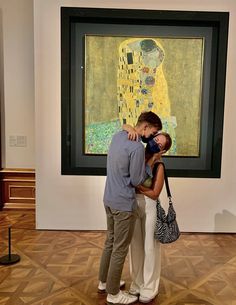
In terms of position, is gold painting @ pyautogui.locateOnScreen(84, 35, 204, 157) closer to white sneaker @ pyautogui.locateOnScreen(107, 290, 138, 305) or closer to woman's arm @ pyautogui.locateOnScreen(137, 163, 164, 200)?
woman's arm @ pyautogui.locateOnScreen(137, 163, 164, 200)

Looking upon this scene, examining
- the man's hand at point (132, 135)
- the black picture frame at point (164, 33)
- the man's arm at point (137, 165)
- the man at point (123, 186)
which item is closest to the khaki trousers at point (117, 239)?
the man at point (123, 186)

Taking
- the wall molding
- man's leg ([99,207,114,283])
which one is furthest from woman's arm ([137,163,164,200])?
the wall molding

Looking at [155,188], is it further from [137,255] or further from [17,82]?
[17,82]

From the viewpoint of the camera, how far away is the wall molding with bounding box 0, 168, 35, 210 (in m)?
5.11

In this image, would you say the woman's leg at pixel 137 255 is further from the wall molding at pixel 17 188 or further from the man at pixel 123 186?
the wall molding at pixel 17 188

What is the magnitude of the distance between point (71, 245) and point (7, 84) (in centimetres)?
264

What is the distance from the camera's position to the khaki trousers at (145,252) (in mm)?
2535

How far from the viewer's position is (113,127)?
4.22 metres

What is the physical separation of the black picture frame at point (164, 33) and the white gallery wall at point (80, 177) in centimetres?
7

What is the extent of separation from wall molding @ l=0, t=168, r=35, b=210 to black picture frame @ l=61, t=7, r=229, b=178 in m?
1.16

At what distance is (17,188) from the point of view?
16.9 ft

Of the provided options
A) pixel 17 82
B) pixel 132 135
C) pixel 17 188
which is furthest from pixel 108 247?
pixel 17 82

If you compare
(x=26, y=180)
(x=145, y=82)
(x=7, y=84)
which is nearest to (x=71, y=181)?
(x=26, y=180)

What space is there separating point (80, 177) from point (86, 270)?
133cm
